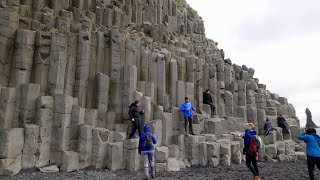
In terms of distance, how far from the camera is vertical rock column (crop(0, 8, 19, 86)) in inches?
537

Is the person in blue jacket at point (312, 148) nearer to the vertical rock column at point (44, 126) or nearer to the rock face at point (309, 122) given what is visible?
the rock face at point (309, 122)

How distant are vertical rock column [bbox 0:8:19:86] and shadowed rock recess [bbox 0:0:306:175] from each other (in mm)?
43

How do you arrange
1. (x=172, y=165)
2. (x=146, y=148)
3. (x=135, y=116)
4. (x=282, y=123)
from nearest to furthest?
1. (x=146, y=148)
2. (x=172, y=165)
3. (x=135, y=116)
4. (x=282, y=123)

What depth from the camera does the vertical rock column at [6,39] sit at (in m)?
13.6

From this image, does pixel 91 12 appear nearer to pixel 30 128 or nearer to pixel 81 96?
pixel 81 96

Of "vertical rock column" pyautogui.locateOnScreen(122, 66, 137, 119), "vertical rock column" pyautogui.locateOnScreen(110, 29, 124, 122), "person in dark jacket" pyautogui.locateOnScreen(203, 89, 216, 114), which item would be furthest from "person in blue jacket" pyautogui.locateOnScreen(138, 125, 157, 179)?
"person in dark jacket" pyautogui.locateOnScreen(203, 89, 216, 114)

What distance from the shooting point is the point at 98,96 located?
15.1m

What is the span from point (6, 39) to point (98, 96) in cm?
504

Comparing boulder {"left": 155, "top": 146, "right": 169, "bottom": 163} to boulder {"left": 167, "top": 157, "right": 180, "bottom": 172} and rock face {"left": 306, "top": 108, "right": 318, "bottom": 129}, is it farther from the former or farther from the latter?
rock face {"left": 306, "top": 108, "right": 318, "bottom": 129}

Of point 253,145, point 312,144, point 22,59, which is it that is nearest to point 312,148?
point 312,144

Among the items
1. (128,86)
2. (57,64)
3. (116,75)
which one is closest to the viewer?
(57,64)

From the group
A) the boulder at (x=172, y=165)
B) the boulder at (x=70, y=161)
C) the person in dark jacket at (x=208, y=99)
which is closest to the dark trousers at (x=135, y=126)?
the boulder at (x=172, y=165)

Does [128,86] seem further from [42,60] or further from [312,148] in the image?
[312,148]

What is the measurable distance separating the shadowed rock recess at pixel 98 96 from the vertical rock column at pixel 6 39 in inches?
1.7
